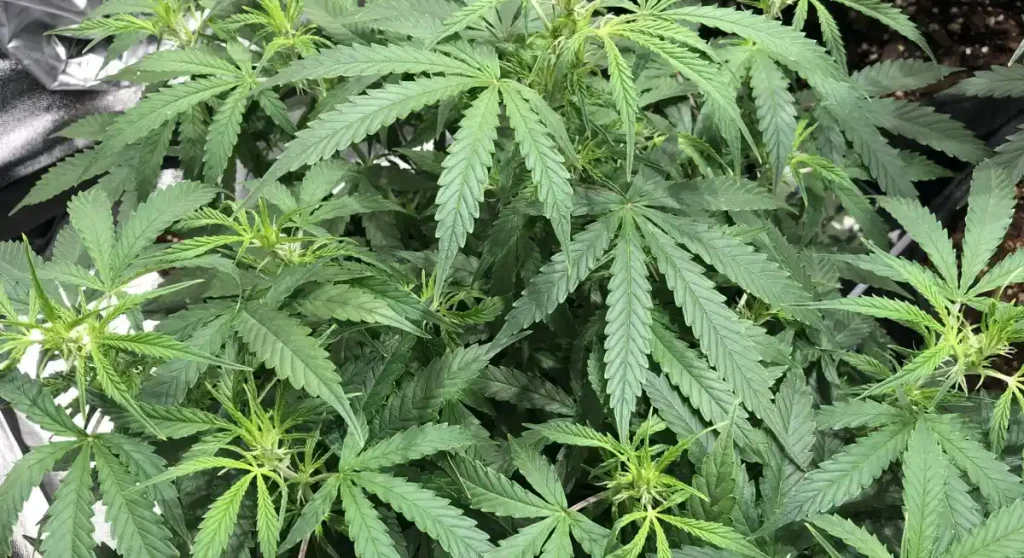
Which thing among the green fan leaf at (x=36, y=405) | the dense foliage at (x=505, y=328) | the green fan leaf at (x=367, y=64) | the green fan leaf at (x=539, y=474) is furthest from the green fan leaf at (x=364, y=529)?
the green fan leaf at (x=367, y=64)

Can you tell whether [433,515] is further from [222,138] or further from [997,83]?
[997,83]

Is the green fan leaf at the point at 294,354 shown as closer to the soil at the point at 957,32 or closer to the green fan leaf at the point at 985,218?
the green fan leaf at the point at 985,218

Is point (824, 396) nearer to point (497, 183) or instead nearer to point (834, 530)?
point (834, 530)

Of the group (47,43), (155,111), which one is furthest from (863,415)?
(47,43)

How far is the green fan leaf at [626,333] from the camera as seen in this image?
602mm

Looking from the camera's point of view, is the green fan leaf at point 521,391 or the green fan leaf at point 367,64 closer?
the green fan leaf at point 367,64

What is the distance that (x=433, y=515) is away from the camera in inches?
23.0

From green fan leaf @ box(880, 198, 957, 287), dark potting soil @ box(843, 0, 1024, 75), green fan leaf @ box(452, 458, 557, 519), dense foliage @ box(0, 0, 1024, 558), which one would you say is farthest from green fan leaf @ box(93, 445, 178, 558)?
dark potting soil @ box(843, 0, 1024, 75)

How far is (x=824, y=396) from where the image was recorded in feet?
2.80

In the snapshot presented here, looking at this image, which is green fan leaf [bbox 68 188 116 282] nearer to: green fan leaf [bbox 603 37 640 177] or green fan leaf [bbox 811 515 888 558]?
green fan leaf [bbox 603 37 640 177]

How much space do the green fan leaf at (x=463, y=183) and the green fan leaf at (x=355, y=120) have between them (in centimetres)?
5

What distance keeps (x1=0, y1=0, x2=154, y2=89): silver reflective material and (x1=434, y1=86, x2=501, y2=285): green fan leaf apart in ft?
4.28

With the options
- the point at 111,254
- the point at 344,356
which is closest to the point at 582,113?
the point at 344,356

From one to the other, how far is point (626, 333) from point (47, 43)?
62.9 inches
